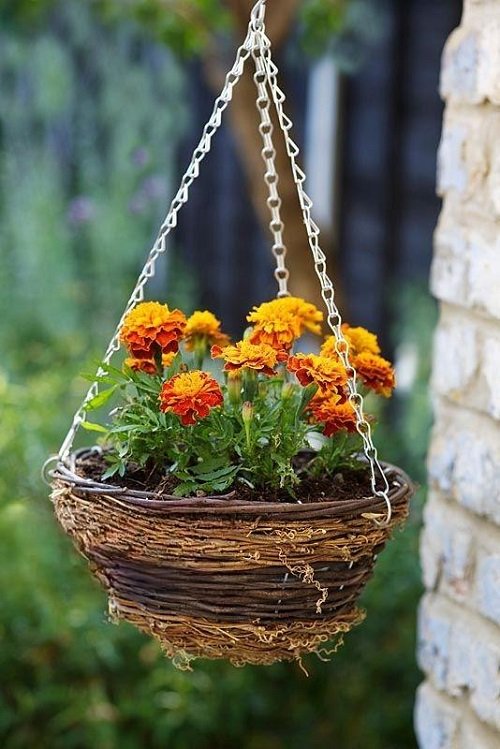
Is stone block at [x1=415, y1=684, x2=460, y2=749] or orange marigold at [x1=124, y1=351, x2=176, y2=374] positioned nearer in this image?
orange marigold at [x1=124, y1=351, x2=176, y2=374]

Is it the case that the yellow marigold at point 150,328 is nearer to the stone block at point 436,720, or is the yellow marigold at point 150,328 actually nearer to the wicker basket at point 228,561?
the wicker basket at point 228,561

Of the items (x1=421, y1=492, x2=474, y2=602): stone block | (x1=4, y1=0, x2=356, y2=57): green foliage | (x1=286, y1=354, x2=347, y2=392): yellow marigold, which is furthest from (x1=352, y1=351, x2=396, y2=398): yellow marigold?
(x1=4, y1=0, x2=356, y2=57): green foliage

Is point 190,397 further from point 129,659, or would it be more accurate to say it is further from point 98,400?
point 129,659

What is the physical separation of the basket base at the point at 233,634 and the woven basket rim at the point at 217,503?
0.16 m

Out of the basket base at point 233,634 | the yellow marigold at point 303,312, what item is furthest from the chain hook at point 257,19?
the basket base at point 233,634

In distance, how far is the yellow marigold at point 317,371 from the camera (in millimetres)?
1424

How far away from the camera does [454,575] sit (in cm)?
189

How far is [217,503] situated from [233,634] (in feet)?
0.61

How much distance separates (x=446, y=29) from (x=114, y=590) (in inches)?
116

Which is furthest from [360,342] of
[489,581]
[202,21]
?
[202,21]

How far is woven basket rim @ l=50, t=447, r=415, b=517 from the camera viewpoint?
1373 millimetres

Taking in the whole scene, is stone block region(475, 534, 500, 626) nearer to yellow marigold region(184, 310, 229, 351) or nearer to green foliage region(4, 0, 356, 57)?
yellow marigold region(184, 310, 229, 351)

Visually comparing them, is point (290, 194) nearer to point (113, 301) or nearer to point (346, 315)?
point (346, 315)

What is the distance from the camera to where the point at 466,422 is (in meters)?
1.87
